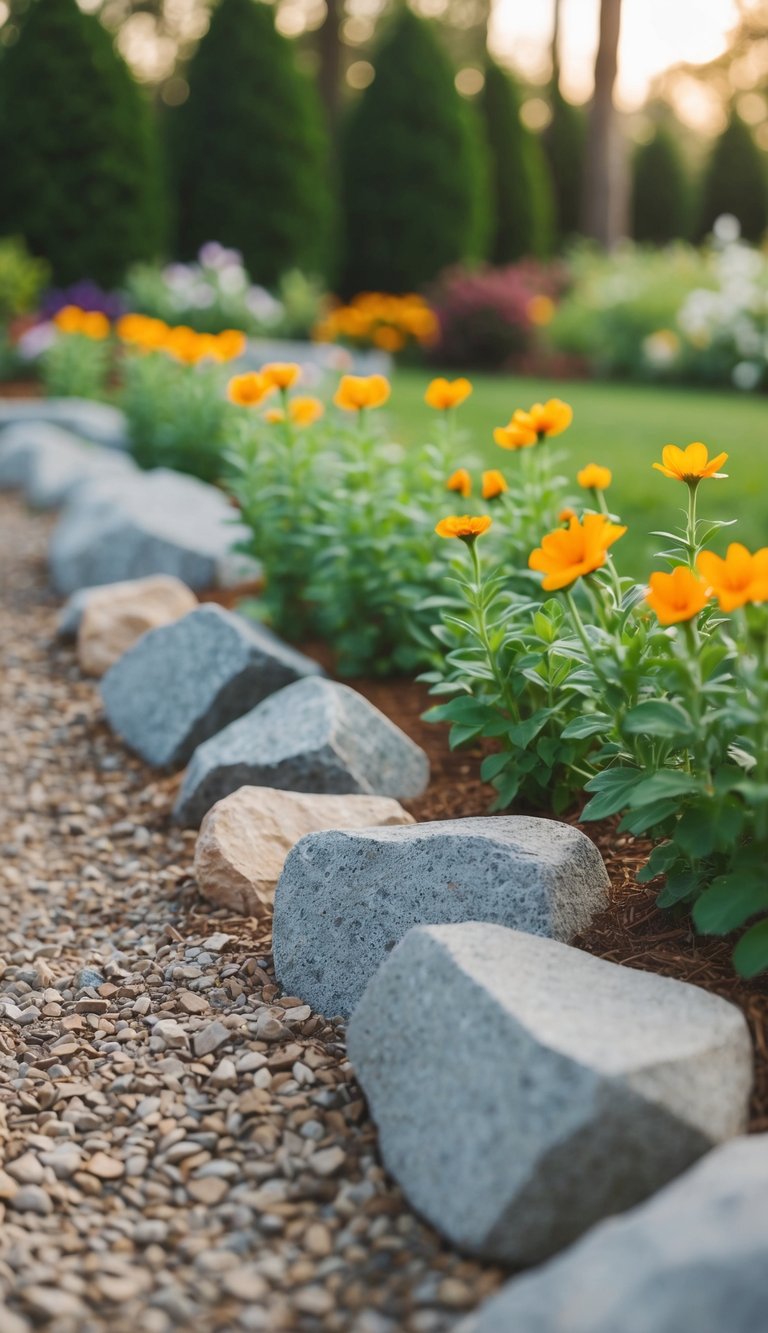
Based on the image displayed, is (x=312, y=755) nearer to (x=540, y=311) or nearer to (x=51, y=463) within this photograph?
(x=51, y=463)

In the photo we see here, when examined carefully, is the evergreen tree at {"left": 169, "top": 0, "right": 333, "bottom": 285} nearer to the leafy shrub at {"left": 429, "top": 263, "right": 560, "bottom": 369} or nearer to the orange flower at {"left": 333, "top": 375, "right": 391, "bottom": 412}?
the leafy shrub at {"left": 429, "top": 263, "right": 560, "bottom": 369}

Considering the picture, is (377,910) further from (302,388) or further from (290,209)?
(290,209)

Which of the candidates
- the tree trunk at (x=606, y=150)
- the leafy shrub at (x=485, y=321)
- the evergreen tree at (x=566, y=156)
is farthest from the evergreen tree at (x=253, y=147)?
the evergreen tree at (x=566, y=156)

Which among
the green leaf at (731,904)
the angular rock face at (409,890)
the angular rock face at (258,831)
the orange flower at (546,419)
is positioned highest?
the orange flower at (546,419)

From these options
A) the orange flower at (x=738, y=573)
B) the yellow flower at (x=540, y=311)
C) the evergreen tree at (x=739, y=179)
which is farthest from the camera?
the evergreen tree at (x=739, y=179)

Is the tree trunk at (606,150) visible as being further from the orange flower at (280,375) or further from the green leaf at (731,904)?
the green leaf at (731,904)

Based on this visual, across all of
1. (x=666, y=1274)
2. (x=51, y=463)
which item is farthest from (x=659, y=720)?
(x=51, y=463)

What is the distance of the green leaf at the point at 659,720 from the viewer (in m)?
1.82

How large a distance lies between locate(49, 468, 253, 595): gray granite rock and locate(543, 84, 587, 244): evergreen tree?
622 inches

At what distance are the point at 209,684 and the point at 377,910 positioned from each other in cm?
131

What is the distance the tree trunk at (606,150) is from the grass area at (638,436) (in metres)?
5.13

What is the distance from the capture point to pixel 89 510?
5.04m

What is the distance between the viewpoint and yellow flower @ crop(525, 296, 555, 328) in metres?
11.8

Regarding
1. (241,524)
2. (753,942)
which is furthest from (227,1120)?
(241,524)
